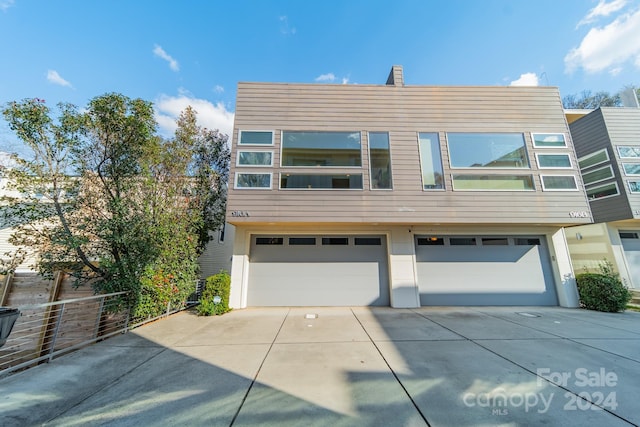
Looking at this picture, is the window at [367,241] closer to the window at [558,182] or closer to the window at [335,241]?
the window at [335,241]

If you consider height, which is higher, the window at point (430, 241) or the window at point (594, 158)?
Answer: the window at point (594, 158)

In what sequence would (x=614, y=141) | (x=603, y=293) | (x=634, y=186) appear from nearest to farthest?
(x=603, y=293) → (x=634, y=186) → (x=614, y=141)

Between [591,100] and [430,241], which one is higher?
[591,100]

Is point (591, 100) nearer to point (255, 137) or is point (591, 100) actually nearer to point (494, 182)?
point (494, 182)

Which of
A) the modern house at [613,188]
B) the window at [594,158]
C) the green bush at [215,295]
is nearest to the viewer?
the green bush at [215,295]

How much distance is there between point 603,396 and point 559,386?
329 mm

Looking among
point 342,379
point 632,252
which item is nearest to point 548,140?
point 632,252

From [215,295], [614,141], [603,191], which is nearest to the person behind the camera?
[215,295]

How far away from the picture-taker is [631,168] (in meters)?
8.37

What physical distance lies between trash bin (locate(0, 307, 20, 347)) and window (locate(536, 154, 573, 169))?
1119 centimetres

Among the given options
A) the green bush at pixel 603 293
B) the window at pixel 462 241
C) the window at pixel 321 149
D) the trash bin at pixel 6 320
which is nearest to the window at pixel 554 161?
the window at pixel 462 241

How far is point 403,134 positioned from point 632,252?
10231 millimetres

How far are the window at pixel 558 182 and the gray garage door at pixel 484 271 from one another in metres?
1.69

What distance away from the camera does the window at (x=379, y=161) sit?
270 inches
